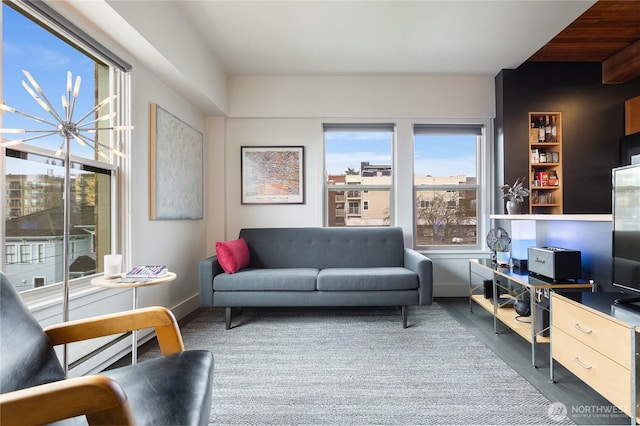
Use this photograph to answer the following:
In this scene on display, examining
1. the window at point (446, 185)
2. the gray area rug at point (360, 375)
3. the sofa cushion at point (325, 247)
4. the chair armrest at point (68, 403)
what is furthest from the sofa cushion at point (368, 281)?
the chair armrest at point (68, 403)

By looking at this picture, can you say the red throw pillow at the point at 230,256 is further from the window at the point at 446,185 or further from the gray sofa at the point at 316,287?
the window at the point at 446,185

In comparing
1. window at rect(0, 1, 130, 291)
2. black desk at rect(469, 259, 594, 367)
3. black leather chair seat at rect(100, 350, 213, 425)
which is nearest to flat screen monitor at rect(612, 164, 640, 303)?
black desk at rect(469, 259, 594, 367)

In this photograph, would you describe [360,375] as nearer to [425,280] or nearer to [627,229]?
[425,280]

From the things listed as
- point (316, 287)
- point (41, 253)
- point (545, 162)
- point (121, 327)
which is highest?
point (545, 162)

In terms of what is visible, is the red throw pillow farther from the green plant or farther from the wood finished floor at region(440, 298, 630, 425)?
the green plant

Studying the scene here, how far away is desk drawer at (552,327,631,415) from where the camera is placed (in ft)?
4.40

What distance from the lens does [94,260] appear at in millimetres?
2133

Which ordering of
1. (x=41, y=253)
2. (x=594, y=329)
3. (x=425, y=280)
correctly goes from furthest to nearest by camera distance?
1. (x=425, y=280)
2. (x=41, y=253)
3. (x=594, y=329)

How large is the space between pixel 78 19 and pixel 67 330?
180 centimetres

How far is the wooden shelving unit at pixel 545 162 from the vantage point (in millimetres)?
3428

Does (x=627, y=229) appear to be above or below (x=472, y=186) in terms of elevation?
below

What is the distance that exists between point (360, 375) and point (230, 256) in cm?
156

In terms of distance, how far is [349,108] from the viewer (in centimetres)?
372

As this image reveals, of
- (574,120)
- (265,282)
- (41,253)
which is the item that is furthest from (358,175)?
(41,253)
